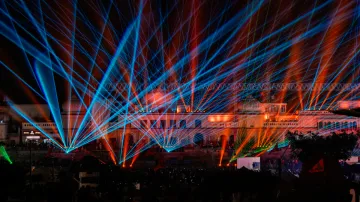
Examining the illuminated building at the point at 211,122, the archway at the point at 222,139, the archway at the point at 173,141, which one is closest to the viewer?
the archway at the point at 173,141

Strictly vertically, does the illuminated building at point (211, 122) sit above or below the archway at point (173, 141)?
above

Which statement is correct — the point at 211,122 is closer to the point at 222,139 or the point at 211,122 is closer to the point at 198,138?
the point at 198,138

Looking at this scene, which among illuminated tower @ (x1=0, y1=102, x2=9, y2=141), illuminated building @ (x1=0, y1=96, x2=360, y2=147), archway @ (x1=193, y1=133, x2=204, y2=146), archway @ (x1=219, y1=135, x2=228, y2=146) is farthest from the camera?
archway @ (x1=193, y1=133, x2=204, y2=146)

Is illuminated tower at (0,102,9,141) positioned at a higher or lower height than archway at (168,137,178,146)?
higher

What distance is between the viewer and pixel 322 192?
626 inches

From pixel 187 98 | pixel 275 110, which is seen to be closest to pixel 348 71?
pixel 275 110

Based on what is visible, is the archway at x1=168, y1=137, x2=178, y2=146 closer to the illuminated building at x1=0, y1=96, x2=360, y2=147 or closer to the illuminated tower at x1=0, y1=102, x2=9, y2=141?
the illuminated building at x1=0, y1=96, x2=360, y2=147

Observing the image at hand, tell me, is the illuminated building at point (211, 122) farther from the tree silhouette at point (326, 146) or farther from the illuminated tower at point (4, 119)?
the tree silhouette at point (326, 146)

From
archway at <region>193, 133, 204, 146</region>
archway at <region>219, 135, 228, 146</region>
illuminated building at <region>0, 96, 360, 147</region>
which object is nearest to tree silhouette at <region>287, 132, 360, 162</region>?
archway at <region>219, 135, 228, 146</region>

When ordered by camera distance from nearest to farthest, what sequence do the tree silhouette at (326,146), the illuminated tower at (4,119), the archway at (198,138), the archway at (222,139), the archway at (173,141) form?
the tree silhouette at (326,146) → the archway at (173,141) → the archway at (222,139) → the illuminated tower at (4,119) → the archway at (198,138)

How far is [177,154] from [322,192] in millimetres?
19702

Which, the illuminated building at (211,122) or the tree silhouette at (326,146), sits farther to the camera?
the illuminated building at (211,122)

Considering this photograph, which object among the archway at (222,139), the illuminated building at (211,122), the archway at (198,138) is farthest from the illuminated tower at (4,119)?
the archway at (222,139)

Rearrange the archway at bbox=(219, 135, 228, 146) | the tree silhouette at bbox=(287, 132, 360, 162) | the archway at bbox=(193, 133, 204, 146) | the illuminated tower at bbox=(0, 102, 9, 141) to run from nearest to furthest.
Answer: the tree silhouette at bbox=(287, 132, 360, 162) < the archway at bbox=(219, 135, 228, 146) < the illuminated tower at bbox=(0, 102, 9, 141) < the archway at bbox=(193, 133, 204, 146)
